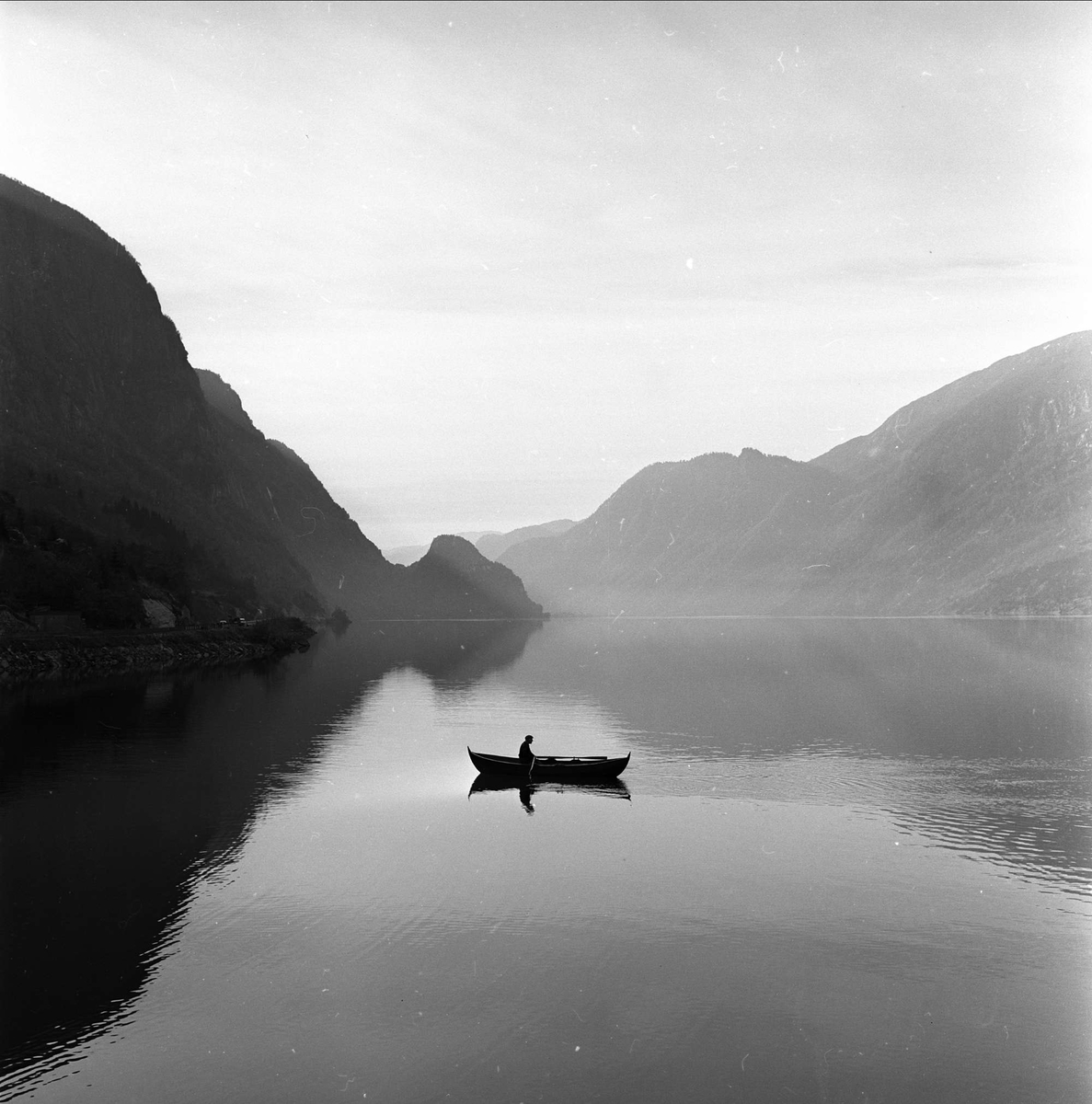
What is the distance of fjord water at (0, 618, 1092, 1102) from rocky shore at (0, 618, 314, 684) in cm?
5803

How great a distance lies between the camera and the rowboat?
223ft

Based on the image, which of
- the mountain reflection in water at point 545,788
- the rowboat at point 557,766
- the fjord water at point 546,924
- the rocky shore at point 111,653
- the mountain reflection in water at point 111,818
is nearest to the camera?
the fjord water at point 546,924

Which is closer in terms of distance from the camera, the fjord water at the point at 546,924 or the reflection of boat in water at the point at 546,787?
the fjord water at the point at 546,924

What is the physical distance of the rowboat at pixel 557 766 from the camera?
2677 inches

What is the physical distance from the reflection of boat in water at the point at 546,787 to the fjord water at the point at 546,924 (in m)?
0.48

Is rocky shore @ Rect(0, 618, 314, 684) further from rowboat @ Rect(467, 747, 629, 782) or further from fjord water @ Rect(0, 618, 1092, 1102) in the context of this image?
rowboat @ Rect(467, 747, 629, 782)

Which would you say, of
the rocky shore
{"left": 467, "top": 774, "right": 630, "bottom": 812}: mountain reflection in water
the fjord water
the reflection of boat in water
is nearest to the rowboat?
the reflection of boat in water

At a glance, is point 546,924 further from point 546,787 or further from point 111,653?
point 111,653

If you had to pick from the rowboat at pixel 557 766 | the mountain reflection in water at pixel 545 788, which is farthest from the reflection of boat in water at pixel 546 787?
the rowboat at pixel 557 766

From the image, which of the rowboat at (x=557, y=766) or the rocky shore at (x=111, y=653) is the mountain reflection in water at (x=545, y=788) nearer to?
the rowboat at (x=557, y=766)

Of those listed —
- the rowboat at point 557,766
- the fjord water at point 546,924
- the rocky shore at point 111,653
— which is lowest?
the fjord water at point 546,924

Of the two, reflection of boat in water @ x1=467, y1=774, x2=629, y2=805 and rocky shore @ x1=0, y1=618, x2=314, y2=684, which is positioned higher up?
rocky shore @ x1=0, y1=618, x2=314, y2=684

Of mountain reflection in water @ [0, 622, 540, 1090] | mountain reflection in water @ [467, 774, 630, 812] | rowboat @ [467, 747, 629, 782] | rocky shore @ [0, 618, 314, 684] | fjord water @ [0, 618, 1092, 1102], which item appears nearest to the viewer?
fjord water @ [0, 618, 1092, 1102]

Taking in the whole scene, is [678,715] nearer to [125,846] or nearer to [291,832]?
[291,832]
